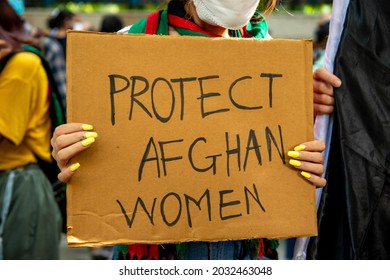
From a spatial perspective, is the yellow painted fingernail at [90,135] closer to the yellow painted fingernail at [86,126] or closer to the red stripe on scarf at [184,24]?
the yellow painted fingernail at [86,126]

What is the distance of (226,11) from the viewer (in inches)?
86.0

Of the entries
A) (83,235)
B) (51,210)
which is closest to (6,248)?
(51,210)

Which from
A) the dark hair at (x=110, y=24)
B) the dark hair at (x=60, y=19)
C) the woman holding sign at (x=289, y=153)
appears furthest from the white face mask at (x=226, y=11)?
the dark hair at (x=60, y=19)

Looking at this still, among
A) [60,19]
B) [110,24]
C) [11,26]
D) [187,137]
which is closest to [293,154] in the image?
[187,137]

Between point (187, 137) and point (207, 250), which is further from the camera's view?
point (207, 250)

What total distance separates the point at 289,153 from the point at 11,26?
6.84 ft

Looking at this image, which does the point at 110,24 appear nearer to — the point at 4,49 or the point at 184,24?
the point at 4,49

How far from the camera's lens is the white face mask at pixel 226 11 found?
218 centimetres

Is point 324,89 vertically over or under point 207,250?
over

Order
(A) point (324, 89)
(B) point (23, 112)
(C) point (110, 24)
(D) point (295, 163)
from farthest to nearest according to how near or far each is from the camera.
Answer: (C) point (110, 24), (B) point (23, 112), (A) point (324, 89), (D) point (295, 163)

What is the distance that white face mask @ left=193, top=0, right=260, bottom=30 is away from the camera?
218 centimetres

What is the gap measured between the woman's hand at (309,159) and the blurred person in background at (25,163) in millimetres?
1692

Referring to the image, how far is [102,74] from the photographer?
2.09 m
